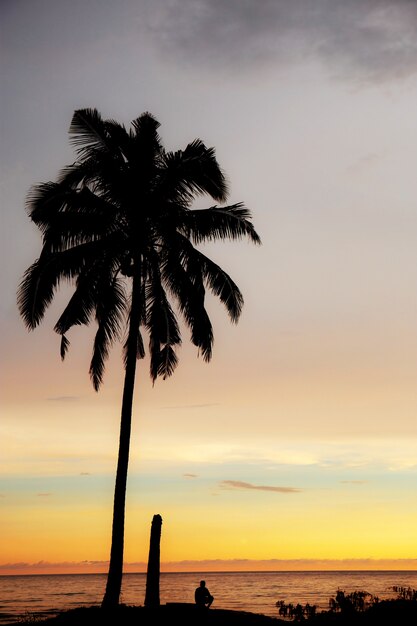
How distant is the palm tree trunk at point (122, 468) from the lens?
22406 mm

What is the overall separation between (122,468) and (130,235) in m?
7.67

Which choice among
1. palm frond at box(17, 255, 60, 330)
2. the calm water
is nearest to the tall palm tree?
palm frond at box(17, 255, 60, 330)

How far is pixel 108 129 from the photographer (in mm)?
26297

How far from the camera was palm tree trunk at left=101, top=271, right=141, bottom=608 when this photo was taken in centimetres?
2241

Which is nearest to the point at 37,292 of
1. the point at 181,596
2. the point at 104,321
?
the point at 104,321

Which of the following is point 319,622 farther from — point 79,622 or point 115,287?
point 115,287

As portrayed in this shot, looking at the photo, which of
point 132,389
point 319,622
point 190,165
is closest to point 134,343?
point 132,389

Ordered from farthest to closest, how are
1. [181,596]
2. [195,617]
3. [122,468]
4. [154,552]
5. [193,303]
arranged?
[181,596] → [193,303] → [154,552] → [122,468] → [195,617]

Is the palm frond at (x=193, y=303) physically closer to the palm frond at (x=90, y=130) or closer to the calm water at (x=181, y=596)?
the palm frond at (x=90, y=130)

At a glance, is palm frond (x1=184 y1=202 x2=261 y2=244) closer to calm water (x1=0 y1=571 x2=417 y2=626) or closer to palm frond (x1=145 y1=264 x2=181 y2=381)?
palm frond (x1=145 y1=264 x2=181 y2=381)

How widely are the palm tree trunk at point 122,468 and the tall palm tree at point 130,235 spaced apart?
47 millimetres

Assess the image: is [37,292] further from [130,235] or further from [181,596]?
[181,596]

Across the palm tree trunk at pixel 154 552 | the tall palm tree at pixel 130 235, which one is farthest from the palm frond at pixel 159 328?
the palm tree trunk at pixel 154 552

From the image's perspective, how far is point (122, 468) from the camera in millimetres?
23344
